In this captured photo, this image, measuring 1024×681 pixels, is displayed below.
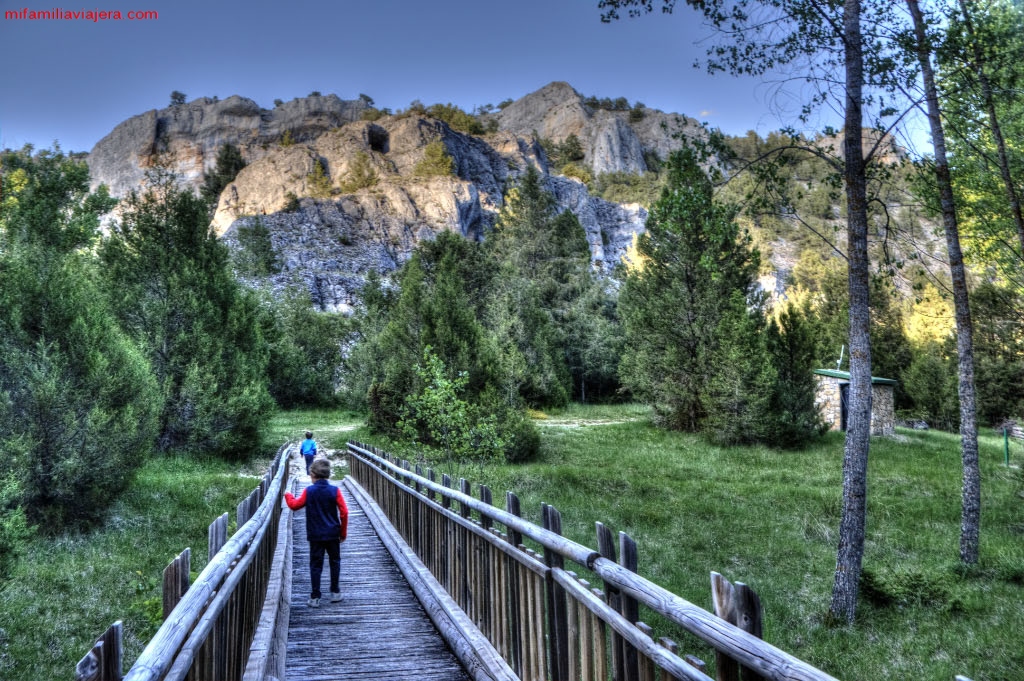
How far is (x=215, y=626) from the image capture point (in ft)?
10.1

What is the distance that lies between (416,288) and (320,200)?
70706mm

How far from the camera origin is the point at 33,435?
1262cm

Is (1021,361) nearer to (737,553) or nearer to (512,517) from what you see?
(737,553)

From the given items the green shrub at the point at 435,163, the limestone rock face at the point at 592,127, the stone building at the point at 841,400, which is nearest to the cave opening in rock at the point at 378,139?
the green shrub at the point at 435,163

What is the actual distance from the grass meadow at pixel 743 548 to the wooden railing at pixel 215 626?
190 inches

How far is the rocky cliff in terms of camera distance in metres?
84.1

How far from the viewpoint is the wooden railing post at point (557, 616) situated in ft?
12.1

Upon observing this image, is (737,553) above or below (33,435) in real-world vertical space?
below

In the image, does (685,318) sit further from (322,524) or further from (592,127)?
(592,127)

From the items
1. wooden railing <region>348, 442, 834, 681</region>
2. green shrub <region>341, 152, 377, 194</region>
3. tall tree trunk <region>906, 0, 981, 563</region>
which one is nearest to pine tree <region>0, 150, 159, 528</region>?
wooden railing <region>348, 442, 834, 681</region>

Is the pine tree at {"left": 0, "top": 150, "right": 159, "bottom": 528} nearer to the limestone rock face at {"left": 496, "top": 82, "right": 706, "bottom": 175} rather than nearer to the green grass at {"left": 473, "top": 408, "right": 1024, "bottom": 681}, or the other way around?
the green grass at {"left": 473, "top": 408, "right": 1024, "bottom": 681}

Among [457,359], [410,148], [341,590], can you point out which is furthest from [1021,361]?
[410,148]

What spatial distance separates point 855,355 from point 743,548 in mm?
5325

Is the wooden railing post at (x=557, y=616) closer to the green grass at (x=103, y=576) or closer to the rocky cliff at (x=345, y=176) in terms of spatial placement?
the green grass at (x=103, y=576)
